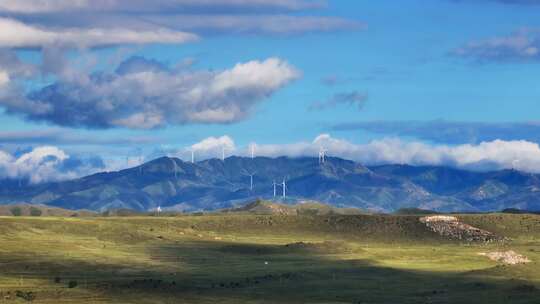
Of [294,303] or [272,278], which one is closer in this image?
[294,303]

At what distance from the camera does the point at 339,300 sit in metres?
143

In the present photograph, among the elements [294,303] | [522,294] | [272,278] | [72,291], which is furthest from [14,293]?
[522,294]

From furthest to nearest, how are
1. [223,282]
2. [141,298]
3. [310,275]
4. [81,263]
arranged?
[81,263], [310,275], [223,282], [141,298]

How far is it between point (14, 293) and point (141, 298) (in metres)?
15.8

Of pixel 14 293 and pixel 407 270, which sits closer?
pixel 14 293

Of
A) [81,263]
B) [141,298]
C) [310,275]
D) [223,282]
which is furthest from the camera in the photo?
[81,263]

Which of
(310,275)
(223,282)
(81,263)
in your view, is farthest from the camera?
(81,263)

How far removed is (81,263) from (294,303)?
6828cm

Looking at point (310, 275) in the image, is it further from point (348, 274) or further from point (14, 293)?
point (14, 293)

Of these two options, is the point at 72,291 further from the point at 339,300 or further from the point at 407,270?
the point at 407,270

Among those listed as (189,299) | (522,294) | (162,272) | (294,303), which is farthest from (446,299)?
(162,272)

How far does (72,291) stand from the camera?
5743 inches

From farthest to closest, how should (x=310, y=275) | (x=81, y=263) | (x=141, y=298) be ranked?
1. (x=81, y=263)
2. (x=310, y=275)
3. (x=141, y=298)

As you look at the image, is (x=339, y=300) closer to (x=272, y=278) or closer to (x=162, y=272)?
(x=272, y=278)
